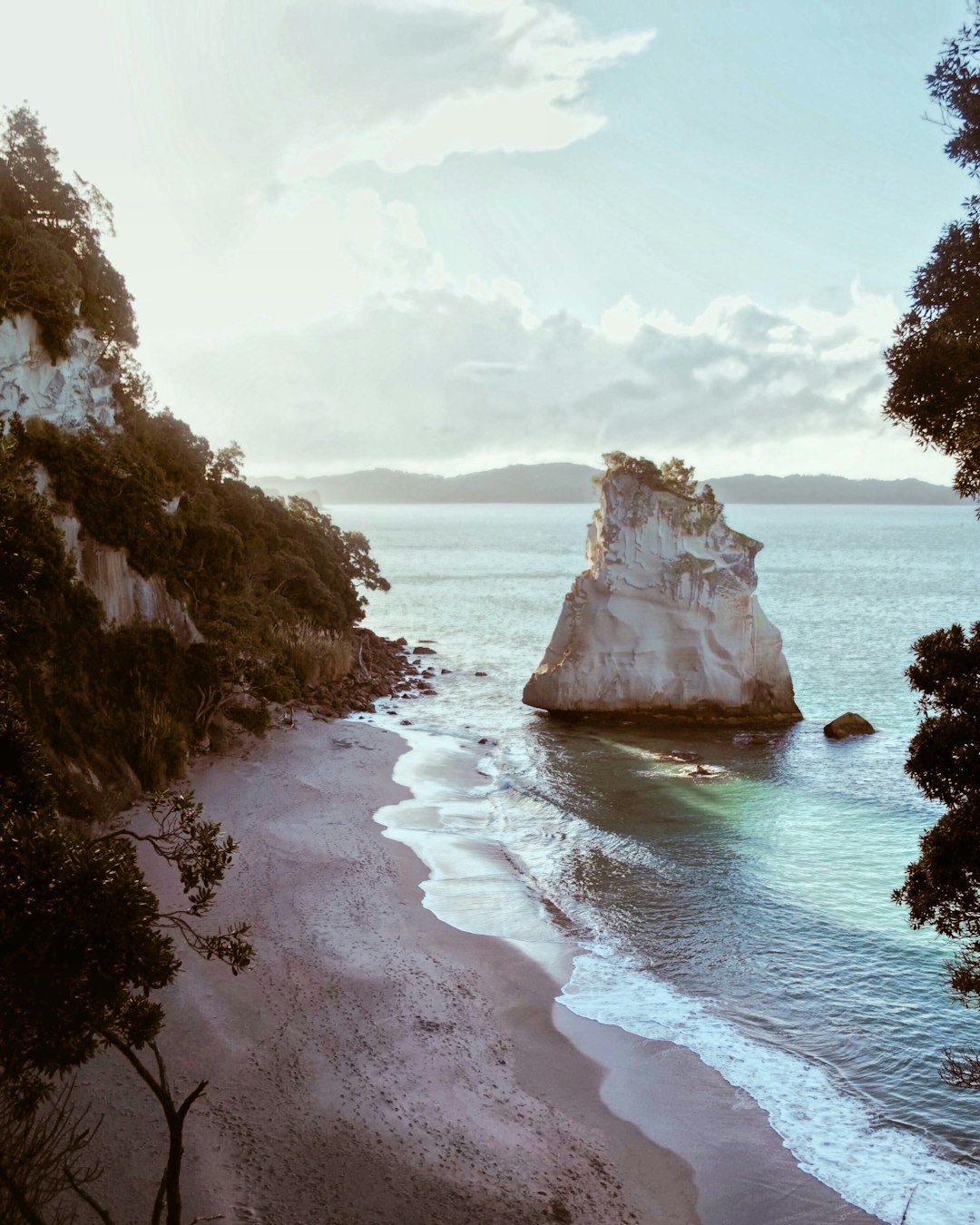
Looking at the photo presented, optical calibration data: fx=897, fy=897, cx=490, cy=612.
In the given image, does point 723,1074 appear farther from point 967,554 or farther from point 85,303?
point 967,554

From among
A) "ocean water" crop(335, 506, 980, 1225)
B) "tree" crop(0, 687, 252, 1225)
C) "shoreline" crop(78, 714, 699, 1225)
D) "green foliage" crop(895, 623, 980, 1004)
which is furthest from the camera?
"ocean water" crop(335, 506, 980, 1225)

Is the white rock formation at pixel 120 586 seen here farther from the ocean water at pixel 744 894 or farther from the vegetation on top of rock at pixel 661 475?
the vegetation on top of rock at pixel 661 475

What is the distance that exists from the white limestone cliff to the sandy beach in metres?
7.91

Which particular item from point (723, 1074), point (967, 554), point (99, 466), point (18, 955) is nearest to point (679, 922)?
point (723, 1074)

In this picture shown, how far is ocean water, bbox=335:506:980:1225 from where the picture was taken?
42.2 feet

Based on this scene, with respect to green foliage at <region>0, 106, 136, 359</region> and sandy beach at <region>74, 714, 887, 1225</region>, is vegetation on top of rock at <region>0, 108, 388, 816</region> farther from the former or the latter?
sandy beach at <region>74, 714, 887, 1225</region>

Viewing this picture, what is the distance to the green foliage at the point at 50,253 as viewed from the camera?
20047mm

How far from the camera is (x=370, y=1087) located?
12133mm

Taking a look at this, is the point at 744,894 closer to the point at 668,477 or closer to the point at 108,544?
the point at 108,544

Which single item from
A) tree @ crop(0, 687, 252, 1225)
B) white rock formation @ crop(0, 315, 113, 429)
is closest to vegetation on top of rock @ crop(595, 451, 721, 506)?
white rock formation @ crop(0, 315, 113, 429)

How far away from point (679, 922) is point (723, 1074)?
5.27 m

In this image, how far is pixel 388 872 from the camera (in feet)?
66.2

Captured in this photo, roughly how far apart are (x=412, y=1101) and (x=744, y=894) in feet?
35.4

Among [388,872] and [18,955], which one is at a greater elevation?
[18,955]
